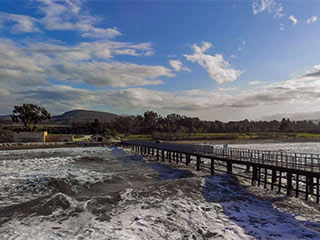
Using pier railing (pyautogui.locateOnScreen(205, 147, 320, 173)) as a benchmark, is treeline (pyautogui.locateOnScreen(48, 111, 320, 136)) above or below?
above

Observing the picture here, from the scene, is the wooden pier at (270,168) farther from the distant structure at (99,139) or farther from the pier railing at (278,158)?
Result: the distant structure at (99,139)

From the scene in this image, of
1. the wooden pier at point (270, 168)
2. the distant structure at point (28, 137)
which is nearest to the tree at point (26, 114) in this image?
the distant structure at point (28, 137)

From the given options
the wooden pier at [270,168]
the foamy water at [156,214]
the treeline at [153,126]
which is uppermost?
the treeline at [153,126]

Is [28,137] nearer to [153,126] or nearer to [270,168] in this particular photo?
[153,126]

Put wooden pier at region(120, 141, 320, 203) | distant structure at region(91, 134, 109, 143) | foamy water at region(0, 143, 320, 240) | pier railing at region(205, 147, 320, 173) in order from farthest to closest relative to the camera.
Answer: distant structure at region(91, 134, 109, 143), pier railing at region(205, 147, 320, 173), wooden pier at region(120, 141, 320, 203), foamy water at region(0, 143, 320, 240)

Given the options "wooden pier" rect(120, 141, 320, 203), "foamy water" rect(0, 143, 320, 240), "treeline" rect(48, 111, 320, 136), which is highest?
"treeline" rect(48, 111, 320, 136)

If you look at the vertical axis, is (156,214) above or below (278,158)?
below

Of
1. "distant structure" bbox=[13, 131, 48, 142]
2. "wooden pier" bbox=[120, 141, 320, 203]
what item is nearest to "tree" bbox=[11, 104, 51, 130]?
"distant structure" bbox=[13, 131, 48, 142]

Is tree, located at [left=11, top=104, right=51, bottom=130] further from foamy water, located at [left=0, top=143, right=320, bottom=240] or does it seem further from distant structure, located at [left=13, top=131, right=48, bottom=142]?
foamy water, located at [left=0, top=143, right=320, bottom=240]

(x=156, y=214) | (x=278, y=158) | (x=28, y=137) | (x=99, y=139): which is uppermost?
(x=278, y=158)

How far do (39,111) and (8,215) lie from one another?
350ft

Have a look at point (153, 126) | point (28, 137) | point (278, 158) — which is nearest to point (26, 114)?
point (28, 137)

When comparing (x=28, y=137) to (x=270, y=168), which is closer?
(x=270, y=168)

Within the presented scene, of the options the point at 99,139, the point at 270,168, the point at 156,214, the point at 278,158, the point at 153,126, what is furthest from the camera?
the point at 153,126
